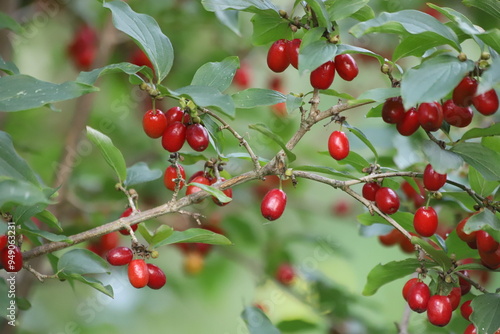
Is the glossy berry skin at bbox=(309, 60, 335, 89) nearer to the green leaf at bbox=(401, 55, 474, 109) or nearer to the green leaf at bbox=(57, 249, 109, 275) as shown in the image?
the green leaf at bbox=(401, 55, 474, 109)

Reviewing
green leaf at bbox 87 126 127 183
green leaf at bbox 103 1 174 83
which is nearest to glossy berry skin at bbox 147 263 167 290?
green leaf at bbox 87 126 127 183

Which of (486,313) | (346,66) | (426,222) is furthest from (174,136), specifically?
(486,313)

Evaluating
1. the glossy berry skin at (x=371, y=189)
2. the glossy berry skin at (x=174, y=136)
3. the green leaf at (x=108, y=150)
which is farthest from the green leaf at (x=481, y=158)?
the green leaf at (x=108, y=150)

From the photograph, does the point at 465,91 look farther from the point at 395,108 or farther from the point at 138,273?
the point at 138,273

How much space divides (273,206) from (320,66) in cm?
19

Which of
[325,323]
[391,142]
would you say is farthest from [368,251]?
[391,142]

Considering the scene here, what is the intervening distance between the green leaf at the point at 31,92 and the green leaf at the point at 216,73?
0.17 meters

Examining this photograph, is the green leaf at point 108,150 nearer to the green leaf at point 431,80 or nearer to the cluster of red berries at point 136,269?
the cluster of red berries at point 136,269

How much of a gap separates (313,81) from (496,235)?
30 cm

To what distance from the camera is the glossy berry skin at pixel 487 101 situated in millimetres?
711

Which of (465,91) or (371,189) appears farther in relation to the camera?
(371,189)

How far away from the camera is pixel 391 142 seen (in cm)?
137

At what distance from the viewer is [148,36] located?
2.78 ft

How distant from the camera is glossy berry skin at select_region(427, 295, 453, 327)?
2.61 ft
